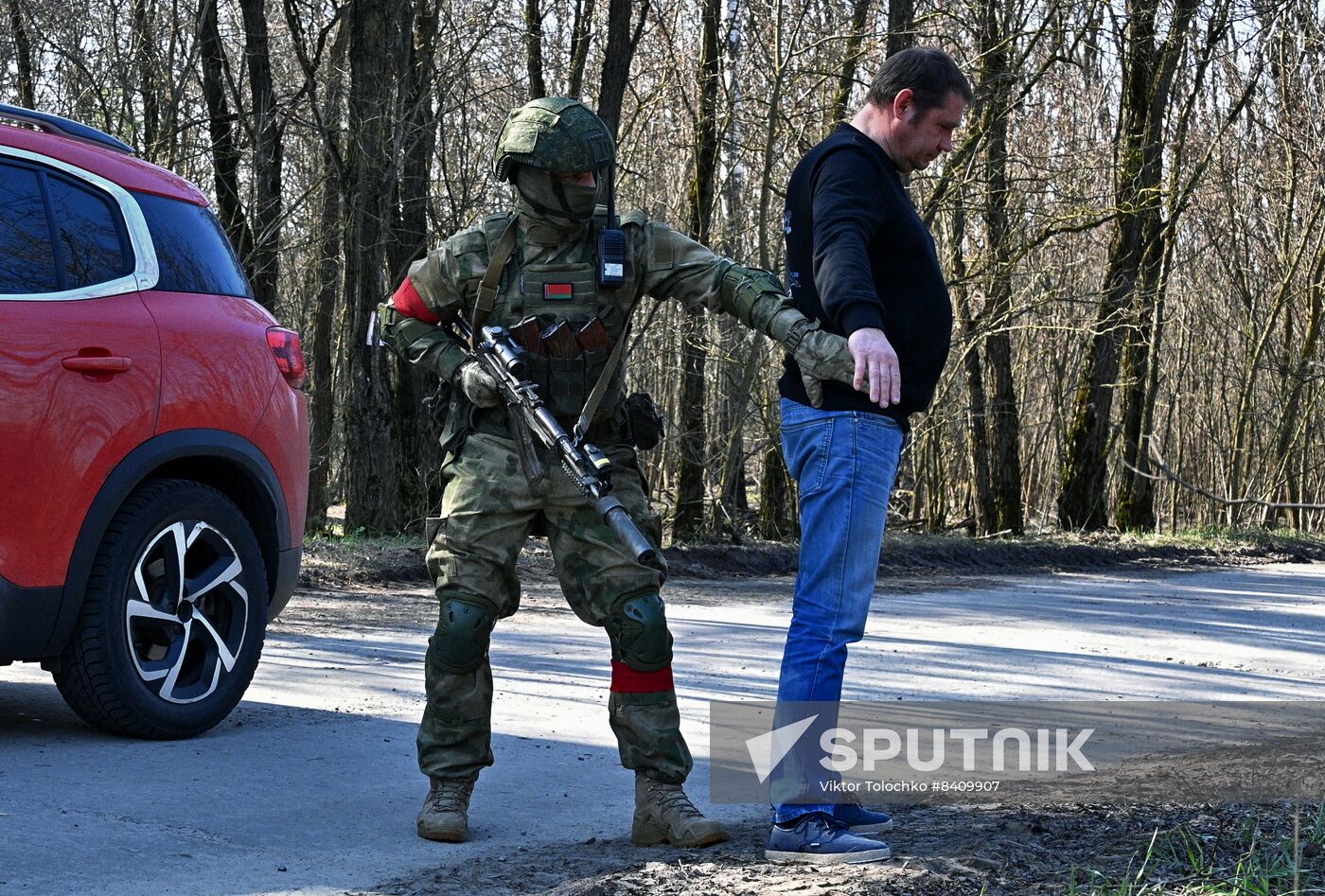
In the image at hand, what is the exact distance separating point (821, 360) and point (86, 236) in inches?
106

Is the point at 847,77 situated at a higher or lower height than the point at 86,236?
higher

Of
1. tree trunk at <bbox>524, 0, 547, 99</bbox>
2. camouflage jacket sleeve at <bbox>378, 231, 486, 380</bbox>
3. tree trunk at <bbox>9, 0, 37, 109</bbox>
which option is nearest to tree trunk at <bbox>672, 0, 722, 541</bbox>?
tree trunk at <bbox>524, 0, 547, 99</bbox>

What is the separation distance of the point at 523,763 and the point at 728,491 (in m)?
10.2

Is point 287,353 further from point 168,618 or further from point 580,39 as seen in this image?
point 580,39

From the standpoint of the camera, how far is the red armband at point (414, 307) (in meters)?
4.40

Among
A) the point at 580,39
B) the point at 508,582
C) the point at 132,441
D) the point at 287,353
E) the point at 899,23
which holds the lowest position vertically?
the point at 508,582

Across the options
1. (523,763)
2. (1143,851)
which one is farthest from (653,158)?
(1143,851)

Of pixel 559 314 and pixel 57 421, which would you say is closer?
pixel 559 314

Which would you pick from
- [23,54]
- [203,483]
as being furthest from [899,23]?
[203,483]

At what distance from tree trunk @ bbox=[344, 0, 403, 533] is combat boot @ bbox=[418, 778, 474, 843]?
950 centimetres

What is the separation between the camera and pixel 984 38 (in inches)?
646

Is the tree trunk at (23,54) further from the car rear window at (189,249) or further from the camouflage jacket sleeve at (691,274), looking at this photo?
the camouflage jacket sleeve at (691,274)

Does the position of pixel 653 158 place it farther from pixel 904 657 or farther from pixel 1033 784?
pixel 1033 784

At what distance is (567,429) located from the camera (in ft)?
14.2
